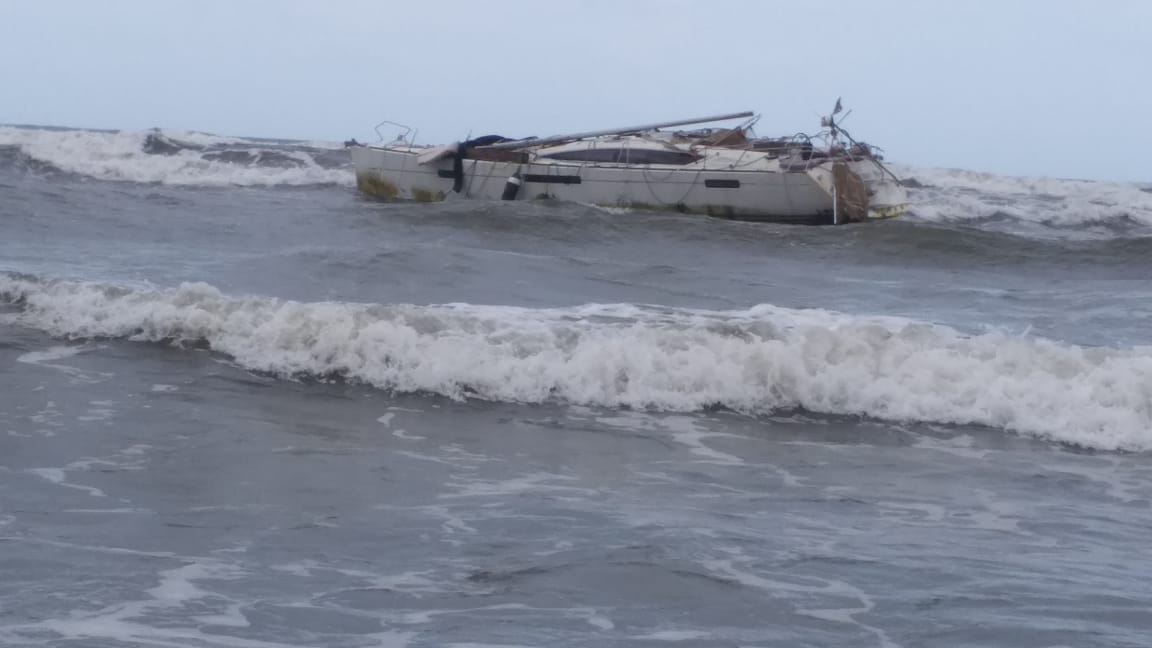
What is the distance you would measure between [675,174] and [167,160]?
49.8 feet

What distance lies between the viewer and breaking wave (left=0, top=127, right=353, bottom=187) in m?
31.4

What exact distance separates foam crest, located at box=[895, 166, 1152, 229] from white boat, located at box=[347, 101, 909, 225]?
4.72 metres

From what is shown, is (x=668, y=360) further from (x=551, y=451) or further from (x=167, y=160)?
(x=167, y=160)

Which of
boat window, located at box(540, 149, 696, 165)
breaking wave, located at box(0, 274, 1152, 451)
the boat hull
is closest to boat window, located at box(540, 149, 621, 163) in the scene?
boat window, located at box(540, 149, 696, 165)

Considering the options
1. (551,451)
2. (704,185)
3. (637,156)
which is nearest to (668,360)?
(551,451)

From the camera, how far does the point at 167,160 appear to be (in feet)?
112

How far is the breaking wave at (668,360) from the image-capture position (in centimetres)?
1042

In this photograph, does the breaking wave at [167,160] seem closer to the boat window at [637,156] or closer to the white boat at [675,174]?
the white boat at [675,174]

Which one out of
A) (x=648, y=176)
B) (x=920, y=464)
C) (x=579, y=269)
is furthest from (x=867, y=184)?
(x=920, y=464)

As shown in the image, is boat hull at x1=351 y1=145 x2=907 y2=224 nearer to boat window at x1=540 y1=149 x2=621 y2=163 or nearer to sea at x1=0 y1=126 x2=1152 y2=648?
boat window at x1=540 y1=149 x2=621 y2=163

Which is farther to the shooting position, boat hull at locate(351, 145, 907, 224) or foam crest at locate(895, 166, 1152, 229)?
foam crest at locate(895, 166, 1152, 229)

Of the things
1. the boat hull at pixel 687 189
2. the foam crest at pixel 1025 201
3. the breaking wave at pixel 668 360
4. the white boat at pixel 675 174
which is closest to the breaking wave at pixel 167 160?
the white boat at pixel 675 174

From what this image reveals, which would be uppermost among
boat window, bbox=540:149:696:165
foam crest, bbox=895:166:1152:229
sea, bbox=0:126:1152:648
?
boat window, bbox=540:149:696:165

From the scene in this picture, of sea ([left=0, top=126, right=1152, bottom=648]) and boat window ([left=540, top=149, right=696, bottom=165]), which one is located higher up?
boat window ([left=540, top=149, right=696, bottom=165])
